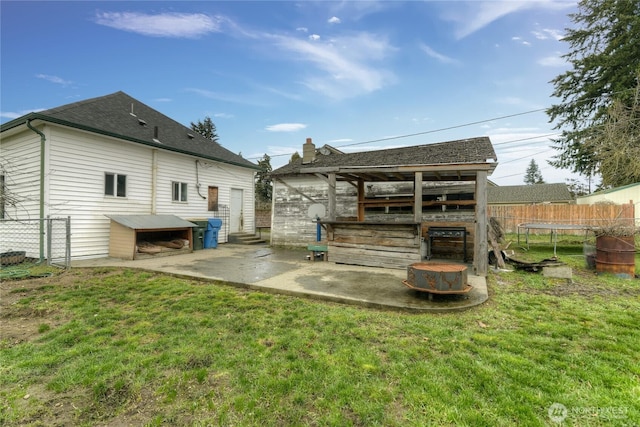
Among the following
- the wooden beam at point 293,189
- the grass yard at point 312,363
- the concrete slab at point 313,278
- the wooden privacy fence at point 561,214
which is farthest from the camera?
the wooden privacy fence at point 561,214

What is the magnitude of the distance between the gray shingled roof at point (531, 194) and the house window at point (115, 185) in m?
31.9

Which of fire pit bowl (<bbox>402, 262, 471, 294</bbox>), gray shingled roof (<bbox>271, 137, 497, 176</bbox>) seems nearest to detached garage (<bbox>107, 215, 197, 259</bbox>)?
gray shingled roof (<bbox>271, 137, 497, 176</bbox>)

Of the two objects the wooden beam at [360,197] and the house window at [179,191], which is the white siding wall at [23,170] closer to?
the house window at [179,191]

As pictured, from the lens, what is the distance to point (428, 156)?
8.33m

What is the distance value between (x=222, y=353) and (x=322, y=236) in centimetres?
828

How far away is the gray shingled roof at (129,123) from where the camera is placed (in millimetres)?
8312

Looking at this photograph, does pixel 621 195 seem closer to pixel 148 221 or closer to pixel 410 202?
pixel 410 202

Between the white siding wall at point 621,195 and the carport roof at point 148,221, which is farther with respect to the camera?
the white siding wall at point 621,195

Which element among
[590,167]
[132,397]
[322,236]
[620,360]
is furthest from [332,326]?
[590,167]

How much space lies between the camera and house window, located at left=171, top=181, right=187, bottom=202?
11562 millimetres

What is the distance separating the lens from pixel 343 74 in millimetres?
13430

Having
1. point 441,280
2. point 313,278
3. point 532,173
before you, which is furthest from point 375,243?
point 532,173

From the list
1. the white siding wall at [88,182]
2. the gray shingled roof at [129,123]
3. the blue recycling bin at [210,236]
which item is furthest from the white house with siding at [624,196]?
the white siding wall at [88,182]

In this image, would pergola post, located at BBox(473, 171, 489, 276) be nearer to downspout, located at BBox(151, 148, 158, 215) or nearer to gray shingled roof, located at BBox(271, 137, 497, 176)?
gray shingled roof, located at BBox(271, 137, 497, 176)
